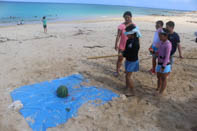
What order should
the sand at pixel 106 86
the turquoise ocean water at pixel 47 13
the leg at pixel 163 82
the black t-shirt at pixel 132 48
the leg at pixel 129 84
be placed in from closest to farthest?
1. the sand at pixel 106 86
2. the black t-shirt at pixel 132 48
3. the leg at pixel 163 82
4. the leg at pixel 129 84
5. the turquoise ocean water at pixel 47 13

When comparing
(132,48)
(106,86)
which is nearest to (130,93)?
(106,86)

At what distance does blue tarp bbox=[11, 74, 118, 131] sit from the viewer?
2929 millimetres

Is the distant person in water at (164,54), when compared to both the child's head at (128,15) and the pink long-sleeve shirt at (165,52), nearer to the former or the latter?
the pink long-sleeve shirt at (165,52)

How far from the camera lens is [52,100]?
11.4 ft

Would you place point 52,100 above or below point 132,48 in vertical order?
below

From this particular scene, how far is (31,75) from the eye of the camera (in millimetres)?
4660

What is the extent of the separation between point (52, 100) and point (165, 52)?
8.26ft

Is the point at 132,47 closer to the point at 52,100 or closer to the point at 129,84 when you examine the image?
the point at 129,84

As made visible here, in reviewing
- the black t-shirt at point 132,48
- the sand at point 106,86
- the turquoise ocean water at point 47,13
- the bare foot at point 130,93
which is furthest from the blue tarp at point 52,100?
the turquoise ocean water at point 47,13

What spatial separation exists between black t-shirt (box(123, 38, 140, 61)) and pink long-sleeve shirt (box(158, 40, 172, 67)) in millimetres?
470

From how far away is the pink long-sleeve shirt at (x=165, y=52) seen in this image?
3.25 metres

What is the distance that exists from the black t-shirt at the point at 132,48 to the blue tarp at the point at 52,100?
0.95 m

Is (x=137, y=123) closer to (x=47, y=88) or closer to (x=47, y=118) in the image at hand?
(x=47, y=118)

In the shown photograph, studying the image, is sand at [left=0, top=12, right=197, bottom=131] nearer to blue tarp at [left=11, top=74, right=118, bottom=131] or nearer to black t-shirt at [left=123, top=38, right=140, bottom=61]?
blue tarp at [left=11, top=74, right=118, bottom=131]
